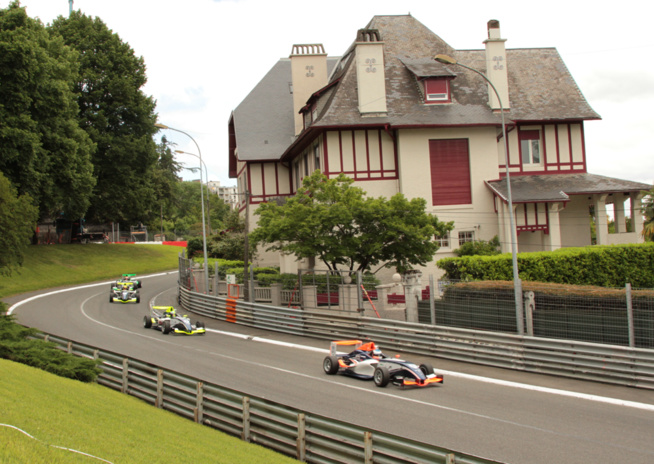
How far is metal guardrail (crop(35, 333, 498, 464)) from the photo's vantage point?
7836mm

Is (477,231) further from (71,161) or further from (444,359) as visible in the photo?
(71,161)

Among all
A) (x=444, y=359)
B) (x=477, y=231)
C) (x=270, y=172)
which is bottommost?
(x=444, y=359)

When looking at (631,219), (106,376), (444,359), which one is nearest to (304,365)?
(444,359)

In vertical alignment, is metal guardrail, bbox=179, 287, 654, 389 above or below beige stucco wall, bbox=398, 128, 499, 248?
below

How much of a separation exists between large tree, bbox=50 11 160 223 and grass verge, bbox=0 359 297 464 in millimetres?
47871

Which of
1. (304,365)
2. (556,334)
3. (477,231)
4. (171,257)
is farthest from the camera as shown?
(171,257)

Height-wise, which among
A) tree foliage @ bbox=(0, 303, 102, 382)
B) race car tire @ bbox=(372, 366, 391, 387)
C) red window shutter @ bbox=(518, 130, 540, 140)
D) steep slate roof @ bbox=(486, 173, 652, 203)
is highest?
red window shutter @ bbox=(518, 130, 540, 140)

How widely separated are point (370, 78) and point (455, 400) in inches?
950

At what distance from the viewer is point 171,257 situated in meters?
68.1

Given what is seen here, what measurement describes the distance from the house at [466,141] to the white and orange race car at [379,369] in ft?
60.7

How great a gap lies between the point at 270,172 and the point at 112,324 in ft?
60.6

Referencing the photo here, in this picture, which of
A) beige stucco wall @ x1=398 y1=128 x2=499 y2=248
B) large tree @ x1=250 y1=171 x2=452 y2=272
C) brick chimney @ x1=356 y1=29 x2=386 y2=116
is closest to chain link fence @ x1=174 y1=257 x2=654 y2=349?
large tree @ x1=250 y1=171 x2=452 y2=272

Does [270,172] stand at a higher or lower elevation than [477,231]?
higher

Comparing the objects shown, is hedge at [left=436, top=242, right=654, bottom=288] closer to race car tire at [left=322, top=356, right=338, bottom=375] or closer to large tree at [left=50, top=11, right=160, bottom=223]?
race car tire at [left=322, top=356, right=338, bottom=375]
